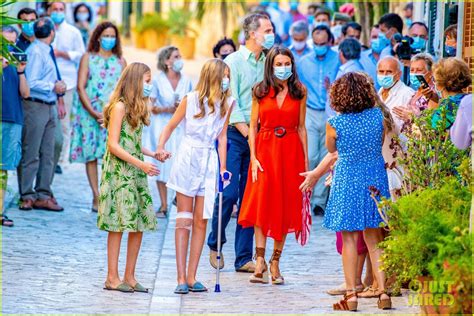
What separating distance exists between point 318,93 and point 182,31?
20726 mm

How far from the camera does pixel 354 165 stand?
9570 mm

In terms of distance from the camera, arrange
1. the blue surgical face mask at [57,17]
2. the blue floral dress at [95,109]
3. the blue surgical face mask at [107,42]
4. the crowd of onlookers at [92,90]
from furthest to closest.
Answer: the blue surgical face mask at [57,17] → the blue floral dress at [95,109] → the blue surgical face mask at [107,42] → the crowd of onlookers at [92,90]

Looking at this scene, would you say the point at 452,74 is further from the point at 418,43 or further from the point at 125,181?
the point at 418,43

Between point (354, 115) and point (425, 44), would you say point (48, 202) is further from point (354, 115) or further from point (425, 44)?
point (354, 115)

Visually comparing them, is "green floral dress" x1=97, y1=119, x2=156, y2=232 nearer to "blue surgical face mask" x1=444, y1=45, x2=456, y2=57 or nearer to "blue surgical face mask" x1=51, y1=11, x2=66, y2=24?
"blue surgical face mask" x1=444, y1=45, x2=456, y2=57

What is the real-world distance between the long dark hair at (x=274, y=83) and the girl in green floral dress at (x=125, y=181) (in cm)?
104

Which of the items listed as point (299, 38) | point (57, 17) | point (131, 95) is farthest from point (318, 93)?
point (131, 95)

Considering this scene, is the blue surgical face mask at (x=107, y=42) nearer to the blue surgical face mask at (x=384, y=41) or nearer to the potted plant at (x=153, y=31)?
the blue surgical face mask at (x=384, y=41)

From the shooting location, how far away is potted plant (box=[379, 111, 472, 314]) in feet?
25.0

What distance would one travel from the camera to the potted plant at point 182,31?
35.1 m

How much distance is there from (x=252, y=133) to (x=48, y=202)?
4.29 m

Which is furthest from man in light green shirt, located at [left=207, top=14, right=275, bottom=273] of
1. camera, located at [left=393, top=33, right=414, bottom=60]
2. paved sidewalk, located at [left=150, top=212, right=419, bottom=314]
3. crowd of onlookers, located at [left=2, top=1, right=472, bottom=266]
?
crowd of onlookers, located at [left=2, top=1, right=472, bottom=266]

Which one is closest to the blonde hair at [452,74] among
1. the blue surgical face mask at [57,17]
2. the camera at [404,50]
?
the camera at [404,50]

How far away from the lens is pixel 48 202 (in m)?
14.5
